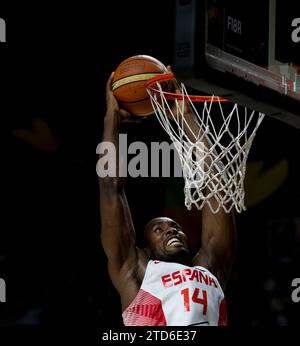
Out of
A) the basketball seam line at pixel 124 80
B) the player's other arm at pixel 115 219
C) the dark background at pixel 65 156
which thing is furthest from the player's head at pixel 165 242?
the dark background at pixel 65 156

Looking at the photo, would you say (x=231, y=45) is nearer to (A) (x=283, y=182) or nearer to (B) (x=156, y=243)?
(B) (x=156, y=243)

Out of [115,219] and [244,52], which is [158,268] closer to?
[115,219]

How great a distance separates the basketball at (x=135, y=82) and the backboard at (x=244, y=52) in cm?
63

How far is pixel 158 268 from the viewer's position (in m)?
3.46


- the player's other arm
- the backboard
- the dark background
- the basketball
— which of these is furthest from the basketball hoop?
the dark background

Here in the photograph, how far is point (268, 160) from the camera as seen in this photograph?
5.72 meters

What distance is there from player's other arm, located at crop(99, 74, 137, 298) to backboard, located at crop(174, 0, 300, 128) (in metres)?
0.84

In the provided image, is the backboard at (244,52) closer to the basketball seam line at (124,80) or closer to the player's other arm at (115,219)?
the basketball seam line at (124,80)

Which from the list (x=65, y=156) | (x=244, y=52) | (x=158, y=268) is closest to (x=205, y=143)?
(x=158, y=268)

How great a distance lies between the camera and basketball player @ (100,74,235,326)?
336 centimetres

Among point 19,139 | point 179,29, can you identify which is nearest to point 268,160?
point 19,139

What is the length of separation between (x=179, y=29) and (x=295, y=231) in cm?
373

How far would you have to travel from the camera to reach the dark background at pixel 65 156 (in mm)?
5156

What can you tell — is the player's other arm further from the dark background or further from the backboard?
the dark background
